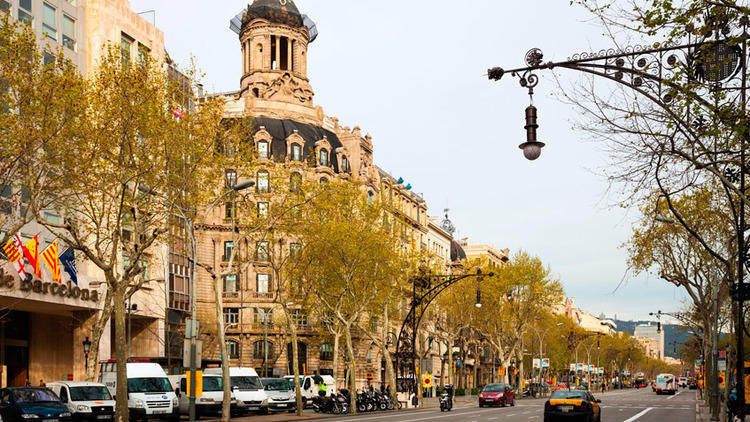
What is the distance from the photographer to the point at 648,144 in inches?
560

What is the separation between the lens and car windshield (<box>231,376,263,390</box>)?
43344 mm

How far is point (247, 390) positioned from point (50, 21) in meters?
23.6

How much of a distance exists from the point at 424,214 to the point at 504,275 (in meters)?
27.7

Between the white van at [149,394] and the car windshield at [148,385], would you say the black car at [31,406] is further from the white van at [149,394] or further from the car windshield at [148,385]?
the car windshield at [148,385]

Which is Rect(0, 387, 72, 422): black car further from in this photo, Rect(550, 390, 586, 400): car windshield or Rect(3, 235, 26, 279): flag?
Rect(550, 390, 586, 400): car windshield

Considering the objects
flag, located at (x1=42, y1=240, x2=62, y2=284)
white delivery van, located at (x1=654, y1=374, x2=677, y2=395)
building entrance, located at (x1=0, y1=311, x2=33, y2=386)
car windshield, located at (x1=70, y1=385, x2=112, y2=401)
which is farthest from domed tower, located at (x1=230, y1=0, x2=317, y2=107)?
car windshield, located at (x1=70, y1=385, x2=112, y2=401)

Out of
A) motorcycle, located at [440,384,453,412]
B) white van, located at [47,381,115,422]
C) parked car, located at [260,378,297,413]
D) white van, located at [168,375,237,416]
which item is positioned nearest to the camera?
white van, located at [47,381,115,422]

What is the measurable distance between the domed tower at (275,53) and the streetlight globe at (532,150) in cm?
7885

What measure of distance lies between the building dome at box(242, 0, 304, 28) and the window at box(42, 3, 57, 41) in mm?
44379

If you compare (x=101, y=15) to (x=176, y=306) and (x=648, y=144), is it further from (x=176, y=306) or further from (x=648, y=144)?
(x=648, y=144)

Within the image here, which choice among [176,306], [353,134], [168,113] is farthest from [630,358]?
[168,113]

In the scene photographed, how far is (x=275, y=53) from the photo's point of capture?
91.3 m

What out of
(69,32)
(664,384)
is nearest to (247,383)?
(69,32)

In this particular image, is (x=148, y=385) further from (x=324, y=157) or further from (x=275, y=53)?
(x=275, y=53)
